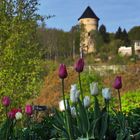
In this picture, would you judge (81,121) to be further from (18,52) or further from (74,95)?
(18,52)

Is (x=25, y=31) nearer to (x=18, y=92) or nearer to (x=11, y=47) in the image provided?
(x=11, y=47)

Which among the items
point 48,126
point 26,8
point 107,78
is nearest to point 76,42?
point 107,78

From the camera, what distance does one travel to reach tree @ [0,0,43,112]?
9453mm

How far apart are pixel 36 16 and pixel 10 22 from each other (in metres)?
0.75

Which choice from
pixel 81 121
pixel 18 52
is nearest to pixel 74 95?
pixel 81 121

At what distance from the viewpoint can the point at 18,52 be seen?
959 centimetres

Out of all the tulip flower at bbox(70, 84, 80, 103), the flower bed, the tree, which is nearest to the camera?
the flower bed

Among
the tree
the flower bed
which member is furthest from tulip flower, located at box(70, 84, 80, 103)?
the tree

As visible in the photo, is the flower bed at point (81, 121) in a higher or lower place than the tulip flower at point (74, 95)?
lower

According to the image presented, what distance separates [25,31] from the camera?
1002 cm

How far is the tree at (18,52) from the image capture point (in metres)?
9.45

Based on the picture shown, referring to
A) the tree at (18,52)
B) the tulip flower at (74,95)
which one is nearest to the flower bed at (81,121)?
the tulip flower at (74,95)

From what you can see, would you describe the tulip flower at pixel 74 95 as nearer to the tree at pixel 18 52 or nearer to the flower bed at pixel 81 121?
the flower bed at pixel 81 121

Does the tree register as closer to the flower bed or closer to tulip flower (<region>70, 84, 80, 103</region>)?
the flower bed
